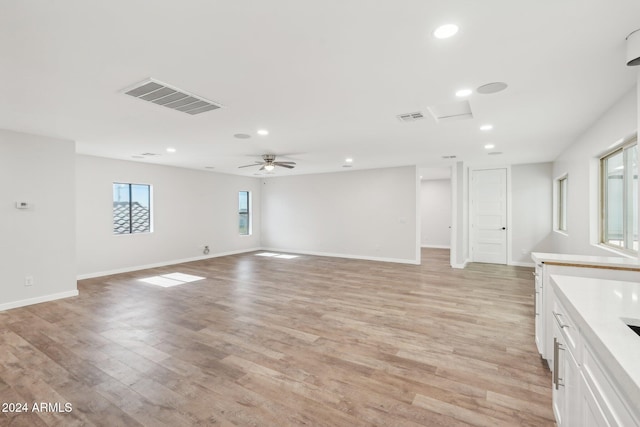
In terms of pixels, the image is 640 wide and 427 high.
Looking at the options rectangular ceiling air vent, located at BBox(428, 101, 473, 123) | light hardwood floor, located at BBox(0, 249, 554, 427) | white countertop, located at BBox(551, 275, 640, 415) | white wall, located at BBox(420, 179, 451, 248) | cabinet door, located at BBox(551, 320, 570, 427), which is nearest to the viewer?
white countertop, located at BBox(551, 275, 640, 415)

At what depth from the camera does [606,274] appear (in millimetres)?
2240

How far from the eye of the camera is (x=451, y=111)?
3.60 meters

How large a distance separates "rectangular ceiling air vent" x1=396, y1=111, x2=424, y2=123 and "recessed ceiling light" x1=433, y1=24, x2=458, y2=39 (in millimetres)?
1574

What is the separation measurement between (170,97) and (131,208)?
5173 mm

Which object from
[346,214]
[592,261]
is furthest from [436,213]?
[592,261]

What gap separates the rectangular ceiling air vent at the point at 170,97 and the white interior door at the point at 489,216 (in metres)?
7.07

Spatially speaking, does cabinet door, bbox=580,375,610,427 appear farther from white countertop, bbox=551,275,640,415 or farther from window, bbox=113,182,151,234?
window, bbox=113,182,151,234

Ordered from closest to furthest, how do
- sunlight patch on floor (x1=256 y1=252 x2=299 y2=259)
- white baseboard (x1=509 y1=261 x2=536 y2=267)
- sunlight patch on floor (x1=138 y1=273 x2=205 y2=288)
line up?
sunlight patch on floor (x1=138 y1=273 x2=205 y2=288), white baseboard (x1=509 y1=261 x2=536 y2=267), sunlight patch on floor (x1=256 y1=252 x2=299 y2=259)

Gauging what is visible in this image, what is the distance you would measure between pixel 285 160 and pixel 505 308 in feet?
16.7

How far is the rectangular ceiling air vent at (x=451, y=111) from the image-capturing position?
3348 mm

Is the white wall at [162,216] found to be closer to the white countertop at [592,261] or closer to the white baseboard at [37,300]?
the white baseboard at [37,300]

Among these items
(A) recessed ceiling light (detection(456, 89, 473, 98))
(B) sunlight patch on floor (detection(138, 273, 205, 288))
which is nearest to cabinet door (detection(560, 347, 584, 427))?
(A) recessed ceiling light (detection(456, 89, 473, 98))

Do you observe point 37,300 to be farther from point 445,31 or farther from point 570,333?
point 570,333

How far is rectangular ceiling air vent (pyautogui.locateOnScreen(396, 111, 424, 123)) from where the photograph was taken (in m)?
3.55
